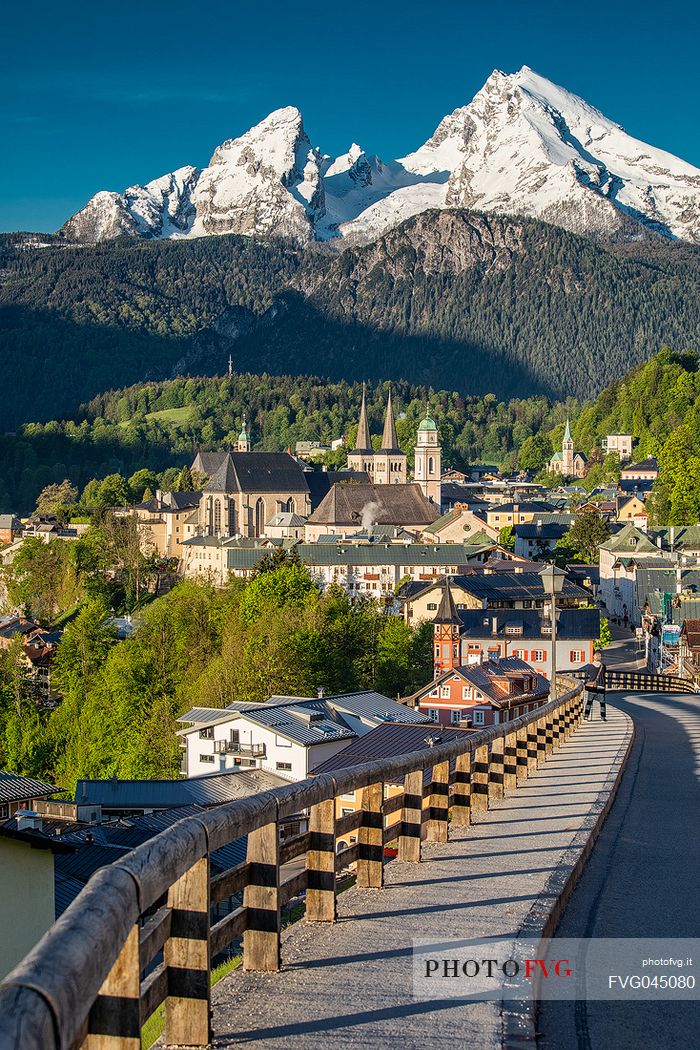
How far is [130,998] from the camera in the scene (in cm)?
499

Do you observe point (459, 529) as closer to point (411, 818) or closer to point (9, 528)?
point (9, 528)

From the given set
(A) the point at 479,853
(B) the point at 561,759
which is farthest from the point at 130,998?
(B) the point at 561,759

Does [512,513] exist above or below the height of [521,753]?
above

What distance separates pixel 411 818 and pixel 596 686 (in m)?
36.9

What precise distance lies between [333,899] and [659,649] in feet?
239

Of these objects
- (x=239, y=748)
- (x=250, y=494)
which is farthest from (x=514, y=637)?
(x=250, y=494)

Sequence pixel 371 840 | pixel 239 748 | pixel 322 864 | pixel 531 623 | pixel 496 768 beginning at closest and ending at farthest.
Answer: pixel 322 864 < pixel 371 840 < pixel 496 768 < pixel 239 748 < pixel 531 623

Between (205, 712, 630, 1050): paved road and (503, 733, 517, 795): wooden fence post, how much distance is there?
7.82 feet

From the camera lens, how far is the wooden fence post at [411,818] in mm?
10398

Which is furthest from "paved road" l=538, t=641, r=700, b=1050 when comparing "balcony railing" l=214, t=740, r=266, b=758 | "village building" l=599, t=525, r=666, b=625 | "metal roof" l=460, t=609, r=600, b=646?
"village building" l=599, t=525, r=666, b=625

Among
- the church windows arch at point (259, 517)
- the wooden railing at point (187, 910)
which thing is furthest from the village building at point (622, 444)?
the wooden railing at point (187, 910)

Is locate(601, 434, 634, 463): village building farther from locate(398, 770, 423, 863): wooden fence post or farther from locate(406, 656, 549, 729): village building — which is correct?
locate(398, 770, 423, 863): wooden fence post

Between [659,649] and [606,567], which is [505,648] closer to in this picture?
[659,649]

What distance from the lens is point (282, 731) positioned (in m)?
54.4
